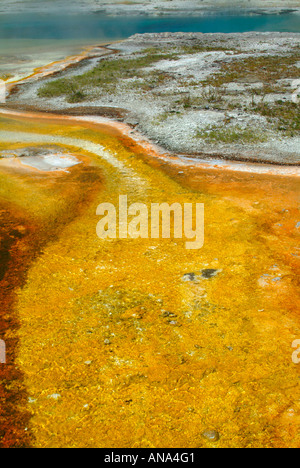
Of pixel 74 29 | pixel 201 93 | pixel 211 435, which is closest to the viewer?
pixel 211 435

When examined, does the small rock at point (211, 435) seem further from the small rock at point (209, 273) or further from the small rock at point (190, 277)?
the small rock at point (209, 273)

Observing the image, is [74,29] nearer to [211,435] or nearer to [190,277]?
[190,277]

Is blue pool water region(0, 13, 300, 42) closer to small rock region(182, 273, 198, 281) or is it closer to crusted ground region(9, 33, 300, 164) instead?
crusted ground region(9, 33, 300, 164)

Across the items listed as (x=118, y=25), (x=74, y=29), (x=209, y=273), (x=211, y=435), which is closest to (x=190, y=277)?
(x=209, y=273)

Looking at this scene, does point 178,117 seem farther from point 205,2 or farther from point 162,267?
point 205,2

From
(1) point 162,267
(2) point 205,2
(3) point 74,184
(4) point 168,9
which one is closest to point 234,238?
(1) point 162,267

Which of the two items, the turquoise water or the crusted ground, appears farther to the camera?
the turquoise water

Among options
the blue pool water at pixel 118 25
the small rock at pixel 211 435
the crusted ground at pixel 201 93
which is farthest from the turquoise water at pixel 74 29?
the small rock at pixel 211 435

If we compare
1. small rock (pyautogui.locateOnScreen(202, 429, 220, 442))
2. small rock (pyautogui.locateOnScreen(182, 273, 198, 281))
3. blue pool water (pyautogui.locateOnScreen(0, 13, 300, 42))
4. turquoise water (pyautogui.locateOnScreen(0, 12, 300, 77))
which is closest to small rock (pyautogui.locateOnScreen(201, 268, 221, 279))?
small rock (pyautogui.locateOnScreen(182, 273, 198, 281))
